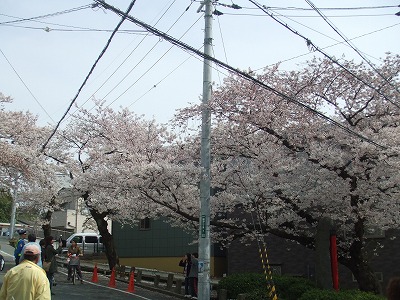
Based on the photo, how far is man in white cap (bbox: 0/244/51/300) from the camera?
208 inches

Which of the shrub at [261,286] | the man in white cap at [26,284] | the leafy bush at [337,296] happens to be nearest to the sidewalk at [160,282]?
the shrub at [261,286]

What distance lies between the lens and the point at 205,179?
14.3 m

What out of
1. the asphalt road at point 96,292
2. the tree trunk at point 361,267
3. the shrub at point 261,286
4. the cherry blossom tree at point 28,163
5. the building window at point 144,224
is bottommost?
the asphalt road at point 96,292

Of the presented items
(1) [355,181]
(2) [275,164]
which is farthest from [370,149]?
(2) [275,164]

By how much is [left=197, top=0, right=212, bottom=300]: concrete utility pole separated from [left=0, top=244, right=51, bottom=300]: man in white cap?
857 cm

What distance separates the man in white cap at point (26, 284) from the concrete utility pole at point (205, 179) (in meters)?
8.57

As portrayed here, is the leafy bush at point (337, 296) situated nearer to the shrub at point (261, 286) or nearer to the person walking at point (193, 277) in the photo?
the shrub at point (261, 286)

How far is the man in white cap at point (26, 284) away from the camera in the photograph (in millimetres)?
5273

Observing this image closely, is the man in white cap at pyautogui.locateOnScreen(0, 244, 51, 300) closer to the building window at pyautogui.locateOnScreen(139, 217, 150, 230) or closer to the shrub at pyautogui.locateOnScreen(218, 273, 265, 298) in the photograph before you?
the shrub at pyautogui.locateOnScreen(218, 273, 265, 298)

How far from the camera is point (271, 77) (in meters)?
16.1

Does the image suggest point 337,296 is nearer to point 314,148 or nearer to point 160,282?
point 314,148

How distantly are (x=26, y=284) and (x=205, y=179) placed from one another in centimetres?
927

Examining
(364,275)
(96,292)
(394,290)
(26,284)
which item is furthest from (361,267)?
(26,284)

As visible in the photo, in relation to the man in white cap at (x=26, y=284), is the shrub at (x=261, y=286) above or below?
below
